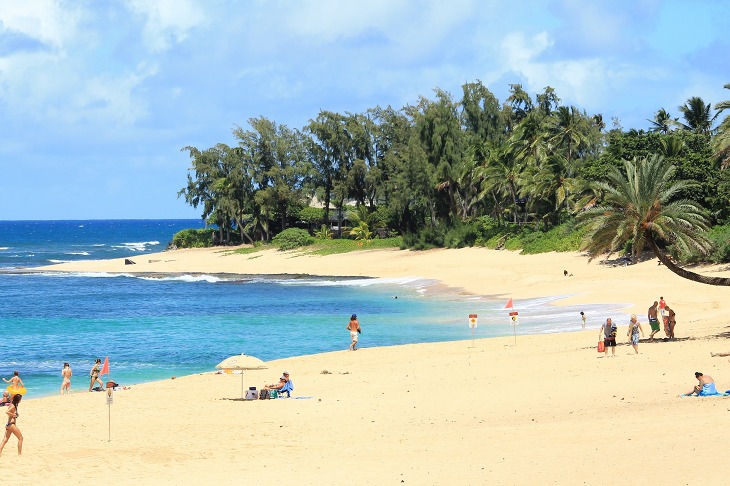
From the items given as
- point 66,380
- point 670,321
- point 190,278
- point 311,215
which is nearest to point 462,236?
point 190,278

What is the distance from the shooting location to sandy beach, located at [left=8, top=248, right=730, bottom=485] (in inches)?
583

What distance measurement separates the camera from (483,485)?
1381cm

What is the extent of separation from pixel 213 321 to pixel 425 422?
26.4 meters

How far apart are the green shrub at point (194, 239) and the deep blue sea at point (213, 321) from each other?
1239 inches

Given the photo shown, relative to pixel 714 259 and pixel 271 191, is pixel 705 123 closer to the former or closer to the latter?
pixel 714 259

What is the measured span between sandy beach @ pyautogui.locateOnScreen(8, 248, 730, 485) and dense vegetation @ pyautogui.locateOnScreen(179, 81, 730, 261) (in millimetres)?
30363

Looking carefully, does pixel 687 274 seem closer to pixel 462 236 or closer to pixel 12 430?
pixel 12 430

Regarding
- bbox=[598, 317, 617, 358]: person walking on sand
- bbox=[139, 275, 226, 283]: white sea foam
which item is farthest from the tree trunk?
bbox=[139, 275, 226, 283]: white sea foam

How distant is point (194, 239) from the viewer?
98.4 meters

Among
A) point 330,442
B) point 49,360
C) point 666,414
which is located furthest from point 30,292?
point 666,414

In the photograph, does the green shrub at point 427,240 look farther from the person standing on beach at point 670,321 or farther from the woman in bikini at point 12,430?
the woman in bikini at point 12,430

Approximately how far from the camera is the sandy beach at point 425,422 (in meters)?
14.8

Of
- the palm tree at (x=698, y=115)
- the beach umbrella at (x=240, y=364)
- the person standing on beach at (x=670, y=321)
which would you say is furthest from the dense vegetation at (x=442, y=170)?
the beach umbrella at (x=240, y=364)

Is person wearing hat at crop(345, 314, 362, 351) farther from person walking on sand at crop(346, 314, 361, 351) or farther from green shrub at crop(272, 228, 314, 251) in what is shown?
green shrub at crop(272, 228, 314, 251)
